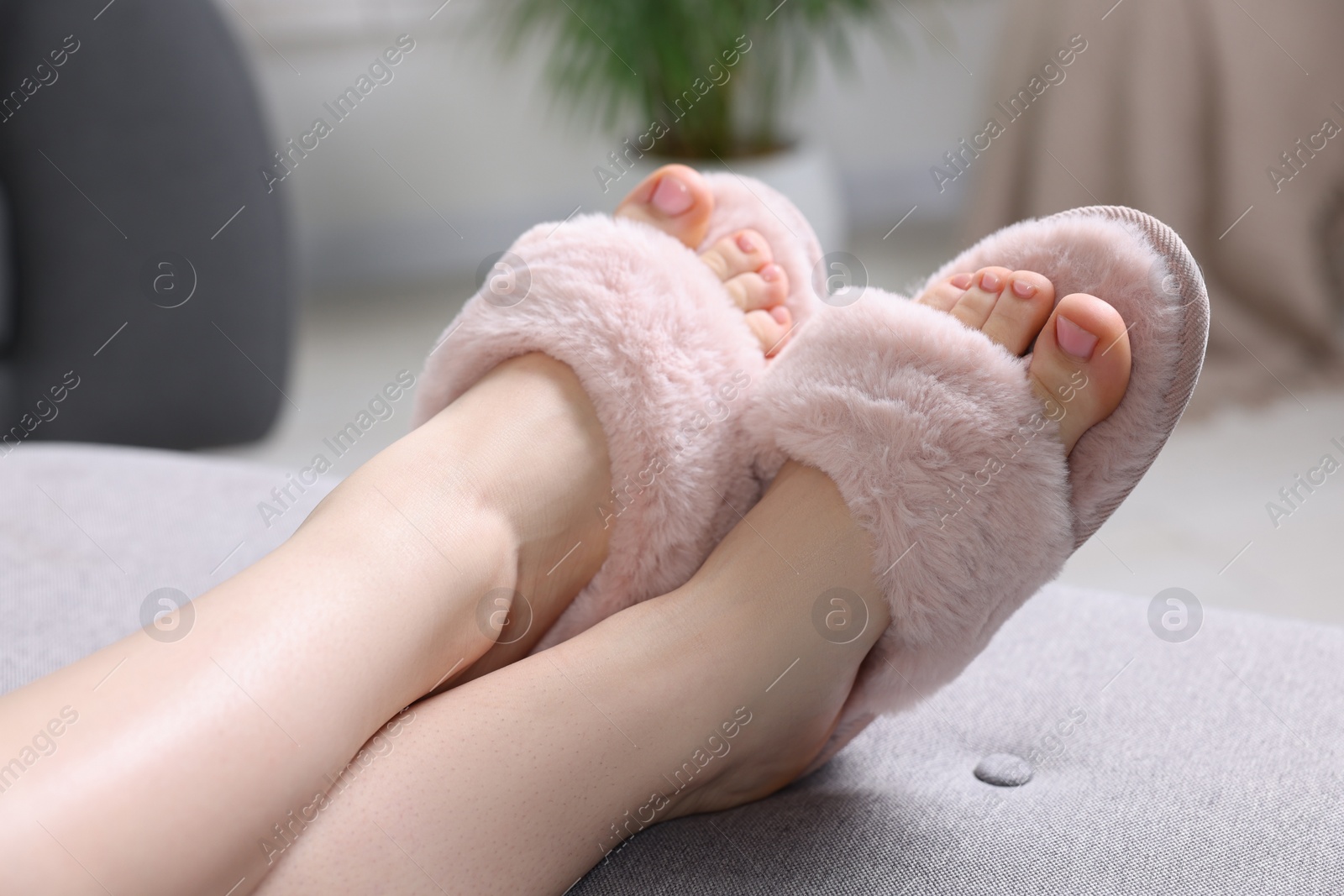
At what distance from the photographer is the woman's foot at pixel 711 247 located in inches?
32.3

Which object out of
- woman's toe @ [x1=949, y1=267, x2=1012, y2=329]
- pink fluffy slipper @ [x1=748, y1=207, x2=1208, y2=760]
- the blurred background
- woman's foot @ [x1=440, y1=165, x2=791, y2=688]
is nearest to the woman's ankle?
woman's foot @ [x1=440, y1=165, x2=791, y2=688]

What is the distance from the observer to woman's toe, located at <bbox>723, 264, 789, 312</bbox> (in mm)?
823

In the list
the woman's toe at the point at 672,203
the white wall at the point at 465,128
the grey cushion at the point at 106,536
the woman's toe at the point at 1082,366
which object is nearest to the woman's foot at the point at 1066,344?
the woman's toe at the point at 1082,366

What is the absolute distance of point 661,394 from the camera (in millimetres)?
691

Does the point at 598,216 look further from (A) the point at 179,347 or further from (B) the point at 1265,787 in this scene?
(A) the point at 179,347

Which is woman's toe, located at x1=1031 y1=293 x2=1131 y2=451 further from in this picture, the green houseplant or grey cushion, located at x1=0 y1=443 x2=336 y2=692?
the green houseplant

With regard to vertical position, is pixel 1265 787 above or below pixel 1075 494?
below

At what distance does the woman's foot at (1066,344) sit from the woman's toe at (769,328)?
0.53ft

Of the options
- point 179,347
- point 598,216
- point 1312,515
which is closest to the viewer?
point 598,216

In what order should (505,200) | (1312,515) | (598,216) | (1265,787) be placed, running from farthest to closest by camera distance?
(505,200), (1312,515), (598,216), (1265,787)

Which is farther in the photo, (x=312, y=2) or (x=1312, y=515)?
(x=312, y=2)

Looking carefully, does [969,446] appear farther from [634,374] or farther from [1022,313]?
[634,374]

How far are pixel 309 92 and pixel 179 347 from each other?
2.67 ft

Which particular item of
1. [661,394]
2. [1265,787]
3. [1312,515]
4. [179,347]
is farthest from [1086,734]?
[179,347]
